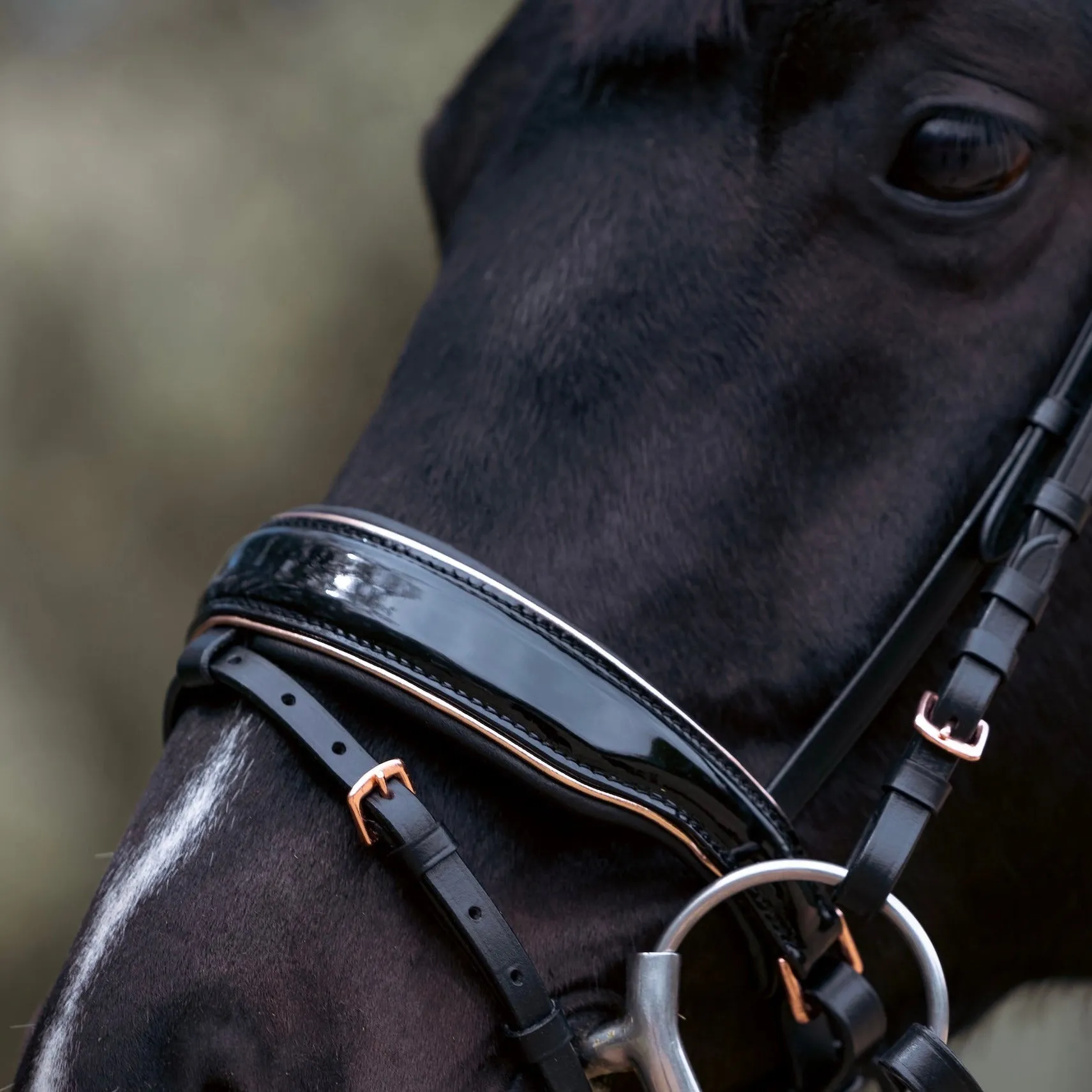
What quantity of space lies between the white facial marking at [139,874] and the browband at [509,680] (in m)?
0.10

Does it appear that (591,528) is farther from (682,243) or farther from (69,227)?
(69,227)

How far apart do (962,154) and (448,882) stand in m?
0.73

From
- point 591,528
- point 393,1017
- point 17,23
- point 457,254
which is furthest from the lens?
point 17,23

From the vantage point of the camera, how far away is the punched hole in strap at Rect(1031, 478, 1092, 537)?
1018 mm

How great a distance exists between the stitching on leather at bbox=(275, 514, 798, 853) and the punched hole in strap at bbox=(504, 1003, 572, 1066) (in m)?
0.23

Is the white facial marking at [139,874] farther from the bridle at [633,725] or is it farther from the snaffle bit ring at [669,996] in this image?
the snaffle bit ring at [669,996]

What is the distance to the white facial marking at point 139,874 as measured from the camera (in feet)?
2.91

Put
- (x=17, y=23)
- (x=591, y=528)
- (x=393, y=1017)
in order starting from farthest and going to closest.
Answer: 1. (x=17, y=23)
2. (x=591, y=528)
3. (x=393, y=1017)

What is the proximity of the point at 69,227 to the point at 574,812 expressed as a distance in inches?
95.2

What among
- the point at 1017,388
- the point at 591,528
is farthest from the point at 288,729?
the point at 1017,388

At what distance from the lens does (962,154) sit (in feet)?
3.32

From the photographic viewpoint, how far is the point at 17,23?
283 cm

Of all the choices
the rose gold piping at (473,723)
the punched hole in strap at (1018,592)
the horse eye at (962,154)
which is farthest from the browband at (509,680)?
the horse eye at (962,154)

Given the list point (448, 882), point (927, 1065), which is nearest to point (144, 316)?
point (448, 882)
